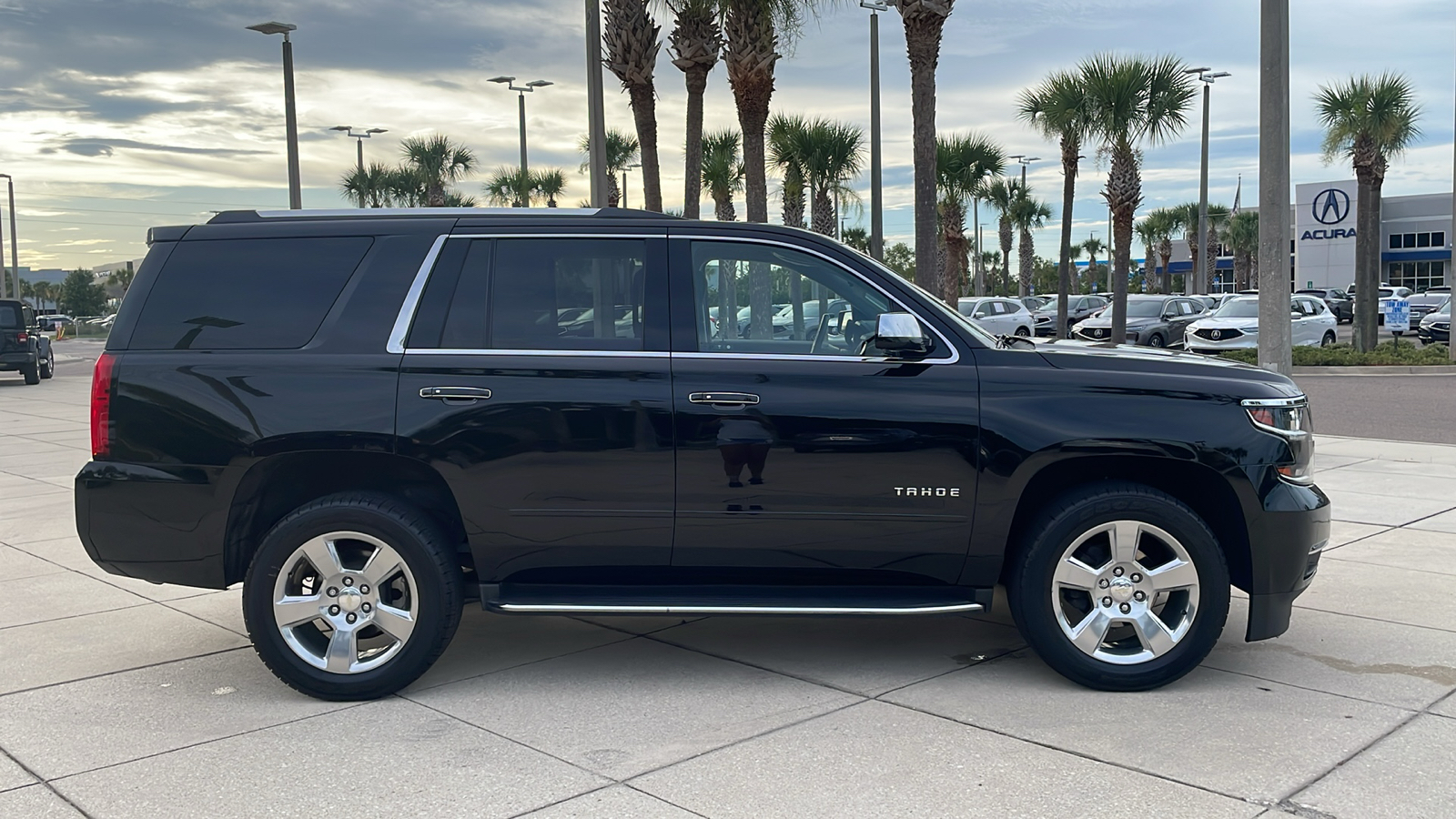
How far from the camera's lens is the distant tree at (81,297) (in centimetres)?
12156

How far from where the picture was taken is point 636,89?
67.5ft

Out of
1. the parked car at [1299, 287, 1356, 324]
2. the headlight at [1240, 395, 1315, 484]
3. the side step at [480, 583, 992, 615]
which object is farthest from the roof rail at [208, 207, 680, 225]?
the parked car at [1299, 287, 1356, 324]

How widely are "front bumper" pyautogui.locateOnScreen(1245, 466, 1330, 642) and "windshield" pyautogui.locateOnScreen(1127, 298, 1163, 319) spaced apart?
29.2 m

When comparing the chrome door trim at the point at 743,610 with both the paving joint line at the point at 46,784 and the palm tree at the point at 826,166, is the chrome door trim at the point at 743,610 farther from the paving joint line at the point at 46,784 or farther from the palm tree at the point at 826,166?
the palm tree at the point at 826,166

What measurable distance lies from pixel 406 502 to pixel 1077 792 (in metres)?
2.79

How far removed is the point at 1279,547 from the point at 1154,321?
29.2m

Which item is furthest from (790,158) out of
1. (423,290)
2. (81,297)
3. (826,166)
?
(81,297)

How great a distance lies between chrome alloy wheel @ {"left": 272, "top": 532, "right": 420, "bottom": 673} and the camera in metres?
4.86

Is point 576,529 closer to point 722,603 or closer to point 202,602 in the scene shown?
point 722,603

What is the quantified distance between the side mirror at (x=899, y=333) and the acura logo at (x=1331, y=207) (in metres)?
73.7

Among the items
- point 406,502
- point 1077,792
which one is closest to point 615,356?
point 406,502

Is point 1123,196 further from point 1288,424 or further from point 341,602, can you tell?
point 341,602

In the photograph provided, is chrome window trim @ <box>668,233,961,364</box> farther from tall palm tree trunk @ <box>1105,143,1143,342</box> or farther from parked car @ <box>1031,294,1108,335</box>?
parked car @ <box>1031,294,1108,335</box>

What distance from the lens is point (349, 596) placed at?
490 centimetres
